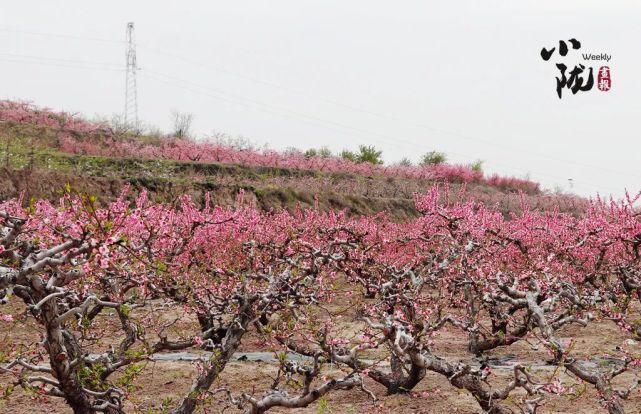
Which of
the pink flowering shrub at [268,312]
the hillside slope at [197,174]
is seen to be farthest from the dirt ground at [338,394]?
the hillside slope at [197,174]

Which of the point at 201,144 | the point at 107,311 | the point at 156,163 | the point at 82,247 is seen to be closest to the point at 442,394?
the point at 82,247

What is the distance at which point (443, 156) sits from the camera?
53.6 meters

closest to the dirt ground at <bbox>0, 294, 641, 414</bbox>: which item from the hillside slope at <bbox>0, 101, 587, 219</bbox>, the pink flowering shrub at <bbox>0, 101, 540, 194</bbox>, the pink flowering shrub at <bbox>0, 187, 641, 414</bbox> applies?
the pink flowering shrub at <bbox>0, 187, 641, 414</bbox>

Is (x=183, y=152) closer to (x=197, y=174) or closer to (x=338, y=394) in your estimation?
(x=197, y=174)

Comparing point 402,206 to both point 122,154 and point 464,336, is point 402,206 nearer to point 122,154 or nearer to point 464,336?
point 122,154

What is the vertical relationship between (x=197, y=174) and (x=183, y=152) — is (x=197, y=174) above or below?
below

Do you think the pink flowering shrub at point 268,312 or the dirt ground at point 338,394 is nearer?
the pink flowering shrub at point 268,312

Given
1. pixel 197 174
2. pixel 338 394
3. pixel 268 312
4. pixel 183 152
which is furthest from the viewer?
pixel 183 152

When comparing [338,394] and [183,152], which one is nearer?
[338,394]

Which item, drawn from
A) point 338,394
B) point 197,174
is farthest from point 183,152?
point 338,394

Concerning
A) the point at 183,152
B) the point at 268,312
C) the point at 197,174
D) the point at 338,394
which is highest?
the point at 183,152

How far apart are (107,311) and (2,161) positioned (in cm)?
1680

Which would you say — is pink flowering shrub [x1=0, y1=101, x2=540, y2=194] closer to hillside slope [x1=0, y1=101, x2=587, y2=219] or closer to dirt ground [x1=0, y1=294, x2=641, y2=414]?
hillside slope [x1=0, y1=101, x2=587, y2=219]

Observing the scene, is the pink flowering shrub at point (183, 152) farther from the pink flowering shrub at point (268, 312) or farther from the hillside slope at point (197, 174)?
the pink flowering shrub at point (268, 312)
